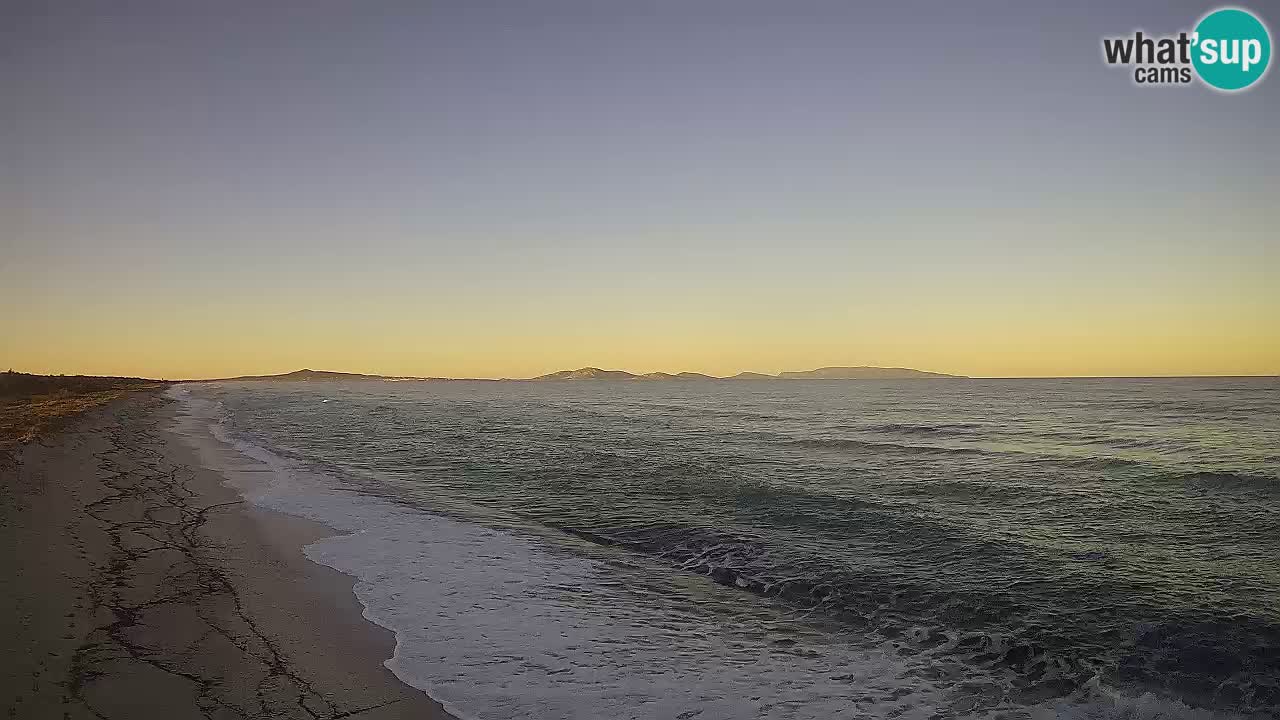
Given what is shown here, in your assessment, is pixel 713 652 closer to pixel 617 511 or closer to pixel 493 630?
pixel 493 630

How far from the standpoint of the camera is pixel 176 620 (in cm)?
831

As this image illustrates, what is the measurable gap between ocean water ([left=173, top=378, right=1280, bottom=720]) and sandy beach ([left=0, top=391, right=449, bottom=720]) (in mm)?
725

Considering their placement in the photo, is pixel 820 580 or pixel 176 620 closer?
pixel 176 620

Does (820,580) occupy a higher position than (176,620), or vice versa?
(176,620)

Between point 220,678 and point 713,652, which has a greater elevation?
point 220,678

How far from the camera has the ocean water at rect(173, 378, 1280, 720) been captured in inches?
303

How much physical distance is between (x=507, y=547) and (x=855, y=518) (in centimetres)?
842

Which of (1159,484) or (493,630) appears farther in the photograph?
(1159,484)

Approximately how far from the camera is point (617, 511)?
58.7 feet

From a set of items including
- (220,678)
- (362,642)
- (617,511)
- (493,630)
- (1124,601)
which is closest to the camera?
(220,678)

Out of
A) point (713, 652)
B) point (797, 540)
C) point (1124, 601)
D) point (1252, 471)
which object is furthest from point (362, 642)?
point (1252, 471)

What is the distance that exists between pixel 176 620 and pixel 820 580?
31.8 ft

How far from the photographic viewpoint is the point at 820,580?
11852mm

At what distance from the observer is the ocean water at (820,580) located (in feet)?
25.3
